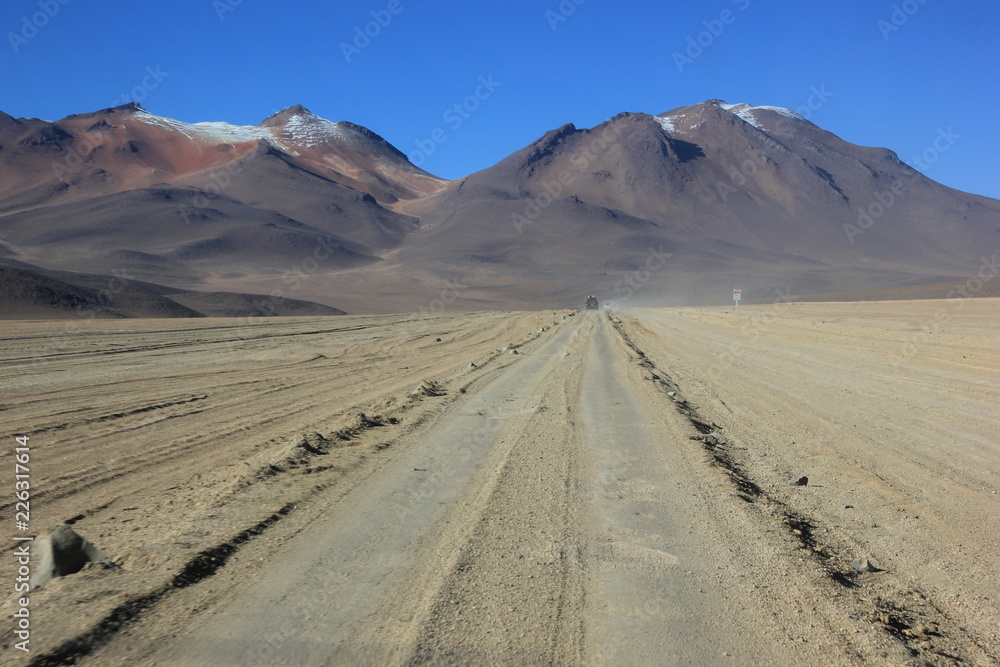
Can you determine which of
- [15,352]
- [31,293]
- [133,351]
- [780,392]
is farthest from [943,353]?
[31,293]

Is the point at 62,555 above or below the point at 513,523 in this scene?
above

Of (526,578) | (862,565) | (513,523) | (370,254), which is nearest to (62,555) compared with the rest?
(526,578)

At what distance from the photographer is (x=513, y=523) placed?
5480 millimetres

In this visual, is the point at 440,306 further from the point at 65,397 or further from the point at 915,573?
the point at 915,573

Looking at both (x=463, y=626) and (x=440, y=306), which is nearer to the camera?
(x=463, y=626)

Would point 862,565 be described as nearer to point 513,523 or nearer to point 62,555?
point 513,523

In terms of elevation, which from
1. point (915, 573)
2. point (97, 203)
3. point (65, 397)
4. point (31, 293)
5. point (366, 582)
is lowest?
point (915, 573)

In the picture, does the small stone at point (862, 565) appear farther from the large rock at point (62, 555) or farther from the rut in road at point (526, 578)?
the large rock at point (62, 555)

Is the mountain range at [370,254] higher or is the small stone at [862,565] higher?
the mountain range at [370,254]

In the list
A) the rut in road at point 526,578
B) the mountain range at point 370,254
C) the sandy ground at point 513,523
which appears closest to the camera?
the rut in road at point 526,578

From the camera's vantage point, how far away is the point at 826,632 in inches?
152

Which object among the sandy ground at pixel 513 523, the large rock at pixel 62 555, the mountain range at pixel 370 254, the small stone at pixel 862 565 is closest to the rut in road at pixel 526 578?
the sandy ground at pixel 513 523

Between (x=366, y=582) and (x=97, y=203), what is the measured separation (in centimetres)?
18846

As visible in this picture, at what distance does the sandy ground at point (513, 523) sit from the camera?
3.73 m
